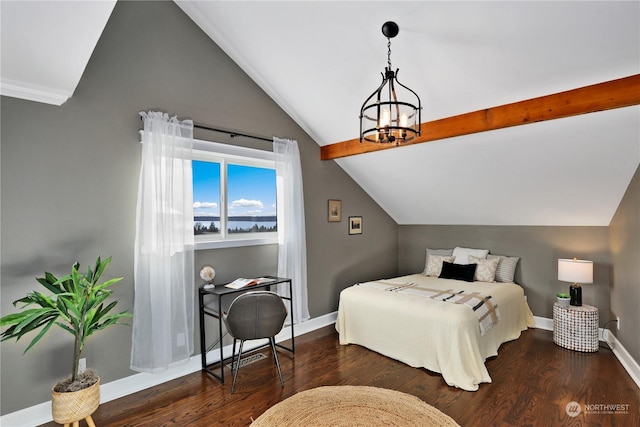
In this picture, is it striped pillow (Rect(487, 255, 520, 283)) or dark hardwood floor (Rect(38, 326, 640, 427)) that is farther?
striped pillow (Rect(487, 255, 520, 283))

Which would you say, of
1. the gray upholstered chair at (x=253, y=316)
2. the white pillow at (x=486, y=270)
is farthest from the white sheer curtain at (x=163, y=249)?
the white pillow at (x=486, y=270)

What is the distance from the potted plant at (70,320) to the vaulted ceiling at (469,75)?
1322mm

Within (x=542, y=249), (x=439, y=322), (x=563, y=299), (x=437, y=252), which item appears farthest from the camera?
(x=437, y=252)

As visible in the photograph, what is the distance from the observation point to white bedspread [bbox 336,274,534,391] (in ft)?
9.31

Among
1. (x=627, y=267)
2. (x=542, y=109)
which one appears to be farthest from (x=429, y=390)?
(x=542, y=109)

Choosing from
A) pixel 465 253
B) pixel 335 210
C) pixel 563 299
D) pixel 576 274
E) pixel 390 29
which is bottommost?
pixel 563 299

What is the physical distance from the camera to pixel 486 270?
4289 millimetres

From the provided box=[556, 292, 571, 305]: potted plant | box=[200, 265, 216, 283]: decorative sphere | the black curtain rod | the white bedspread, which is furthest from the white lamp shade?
box=[200, 265, 216, 283]: decorative sphere

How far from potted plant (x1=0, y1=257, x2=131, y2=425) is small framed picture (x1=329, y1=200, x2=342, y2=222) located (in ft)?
9.08

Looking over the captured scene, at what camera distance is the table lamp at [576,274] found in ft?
11.4

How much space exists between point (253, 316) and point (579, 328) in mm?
3228

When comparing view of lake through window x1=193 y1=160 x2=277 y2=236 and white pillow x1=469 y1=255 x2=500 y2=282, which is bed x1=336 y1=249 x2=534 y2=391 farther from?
view of lake through window x1=193 y1=160 x2=277 y2=236

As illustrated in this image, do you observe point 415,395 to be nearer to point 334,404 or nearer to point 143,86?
point 334,404

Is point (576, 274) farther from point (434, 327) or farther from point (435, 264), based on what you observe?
point (434, 327)
